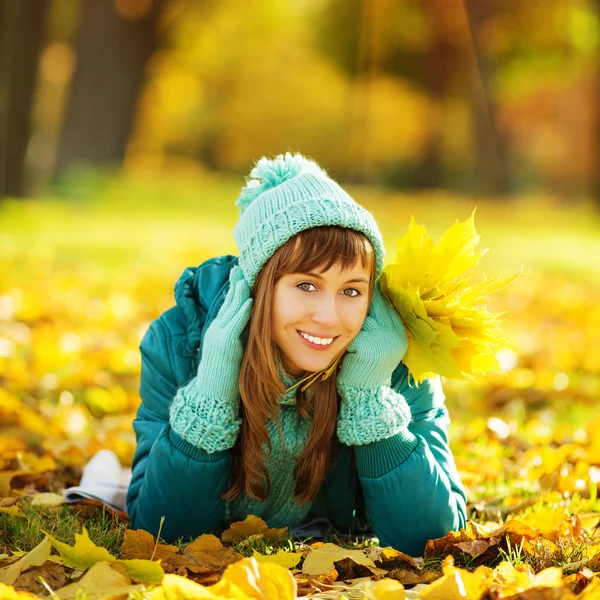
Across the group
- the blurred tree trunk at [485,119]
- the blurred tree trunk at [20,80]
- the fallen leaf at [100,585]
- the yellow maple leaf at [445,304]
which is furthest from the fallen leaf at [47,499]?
the blurred tree trunk at [485,119]

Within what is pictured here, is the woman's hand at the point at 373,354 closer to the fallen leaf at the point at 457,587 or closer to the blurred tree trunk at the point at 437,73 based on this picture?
the fallen leaf at the point at 457,587

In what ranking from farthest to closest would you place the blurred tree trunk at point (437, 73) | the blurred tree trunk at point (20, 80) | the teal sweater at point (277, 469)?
the blurred tree trunk at point (437, 73)
the blurred tree trunk at point (20, 80)
the teal sweater at point (277, 469)

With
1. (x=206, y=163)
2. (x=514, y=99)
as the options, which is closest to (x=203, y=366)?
(x=206, y=163)

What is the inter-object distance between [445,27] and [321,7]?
5196 millimetres

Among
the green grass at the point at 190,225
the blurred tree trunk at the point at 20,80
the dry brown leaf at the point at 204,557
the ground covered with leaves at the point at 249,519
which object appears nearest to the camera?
the ground covered with leaves at the point at 249,519

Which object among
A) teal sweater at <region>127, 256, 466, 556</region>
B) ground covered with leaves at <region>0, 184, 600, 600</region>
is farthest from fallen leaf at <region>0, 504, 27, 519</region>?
teal sweater at <region>127, 256, 466, 556</region>

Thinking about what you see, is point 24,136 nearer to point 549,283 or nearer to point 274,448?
point 549,283

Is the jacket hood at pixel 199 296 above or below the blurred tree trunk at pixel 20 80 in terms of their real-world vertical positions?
below

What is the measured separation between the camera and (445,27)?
26.8 m

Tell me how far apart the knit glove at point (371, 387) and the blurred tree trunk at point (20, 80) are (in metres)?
9.14

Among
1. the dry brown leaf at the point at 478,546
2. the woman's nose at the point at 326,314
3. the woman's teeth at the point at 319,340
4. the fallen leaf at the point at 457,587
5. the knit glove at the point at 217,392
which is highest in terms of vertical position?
→ the woman's nose at the point at 326,314

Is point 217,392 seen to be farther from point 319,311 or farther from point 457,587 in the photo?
point 457,587

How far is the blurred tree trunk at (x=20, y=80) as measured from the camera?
36.2 ft

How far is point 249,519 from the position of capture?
2.54 m
